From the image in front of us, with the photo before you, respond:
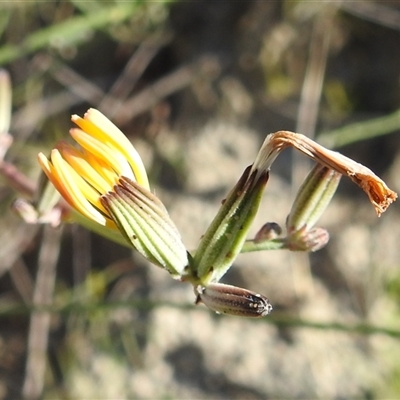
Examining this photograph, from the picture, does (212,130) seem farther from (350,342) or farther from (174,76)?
(350,342)

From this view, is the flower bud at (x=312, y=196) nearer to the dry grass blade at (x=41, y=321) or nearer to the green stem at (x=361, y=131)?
the green stem at (x=361, y=131)

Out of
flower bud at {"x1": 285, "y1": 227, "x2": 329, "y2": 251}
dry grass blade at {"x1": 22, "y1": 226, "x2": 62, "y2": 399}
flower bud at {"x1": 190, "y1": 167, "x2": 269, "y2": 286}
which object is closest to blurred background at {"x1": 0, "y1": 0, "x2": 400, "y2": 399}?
dry grass blade at {"x1": 22, "y1": 226, "x2": 62, "y2": 399}

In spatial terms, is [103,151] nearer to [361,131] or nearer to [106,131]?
[106,131]

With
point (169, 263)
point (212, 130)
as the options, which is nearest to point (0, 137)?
point (169, 263)

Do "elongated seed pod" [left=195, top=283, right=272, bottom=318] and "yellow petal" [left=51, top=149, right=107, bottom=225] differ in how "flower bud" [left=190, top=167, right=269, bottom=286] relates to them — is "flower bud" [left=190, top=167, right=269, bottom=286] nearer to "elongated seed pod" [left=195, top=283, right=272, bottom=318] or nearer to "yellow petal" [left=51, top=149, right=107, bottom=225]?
"elongated seed pod" [left=195, top=283, right=272, bottom=318]

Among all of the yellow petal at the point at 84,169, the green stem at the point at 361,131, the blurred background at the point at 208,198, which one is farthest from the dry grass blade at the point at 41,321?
the yellow petal at the point at 84,169
